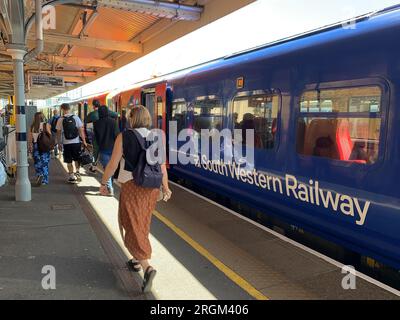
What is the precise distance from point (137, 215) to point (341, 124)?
2236 millimetres

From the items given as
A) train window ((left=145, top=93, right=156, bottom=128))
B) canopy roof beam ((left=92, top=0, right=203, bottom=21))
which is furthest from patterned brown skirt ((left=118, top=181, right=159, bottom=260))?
train window ((left=145, top=93, right=156, bottom=128))

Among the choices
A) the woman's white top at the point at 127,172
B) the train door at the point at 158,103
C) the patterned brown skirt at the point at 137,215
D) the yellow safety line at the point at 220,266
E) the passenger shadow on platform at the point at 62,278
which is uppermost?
the train door at the point at 158,103

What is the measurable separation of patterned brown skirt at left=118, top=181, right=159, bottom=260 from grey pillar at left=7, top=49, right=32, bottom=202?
11.9 feet

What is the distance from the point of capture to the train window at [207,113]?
21.2 ft

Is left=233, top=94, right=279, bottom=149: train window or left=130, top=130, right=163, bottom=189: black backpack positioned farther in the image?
left=233, top=94, right=279, bottom=149: train window

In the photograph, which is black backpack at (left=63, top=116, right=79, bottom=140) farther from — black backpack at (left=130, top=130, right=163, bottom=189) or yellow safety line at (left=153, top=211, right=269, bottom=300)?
black backpack at (left=130, top=130, right=163, bottom=189)

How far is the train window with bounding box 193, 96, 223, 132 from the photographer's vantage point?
648 cm

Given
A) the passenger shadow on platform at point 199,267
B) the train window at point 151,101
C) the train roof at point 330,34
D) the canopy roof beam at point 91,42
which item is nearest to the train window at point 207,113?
the train roof at point 330,34

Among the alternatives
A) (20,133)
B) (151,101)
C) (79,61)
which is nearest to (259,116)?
(20,133)

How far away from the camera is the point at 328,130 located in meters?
4.03

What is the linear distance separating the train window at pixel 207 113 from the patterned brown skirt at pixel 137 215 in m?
3.21

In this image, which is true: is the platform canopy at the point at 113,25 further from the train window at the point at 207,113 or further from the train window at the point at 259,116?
the train window at the point at 259,116

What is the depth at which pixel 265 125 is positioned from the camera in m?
5.12
